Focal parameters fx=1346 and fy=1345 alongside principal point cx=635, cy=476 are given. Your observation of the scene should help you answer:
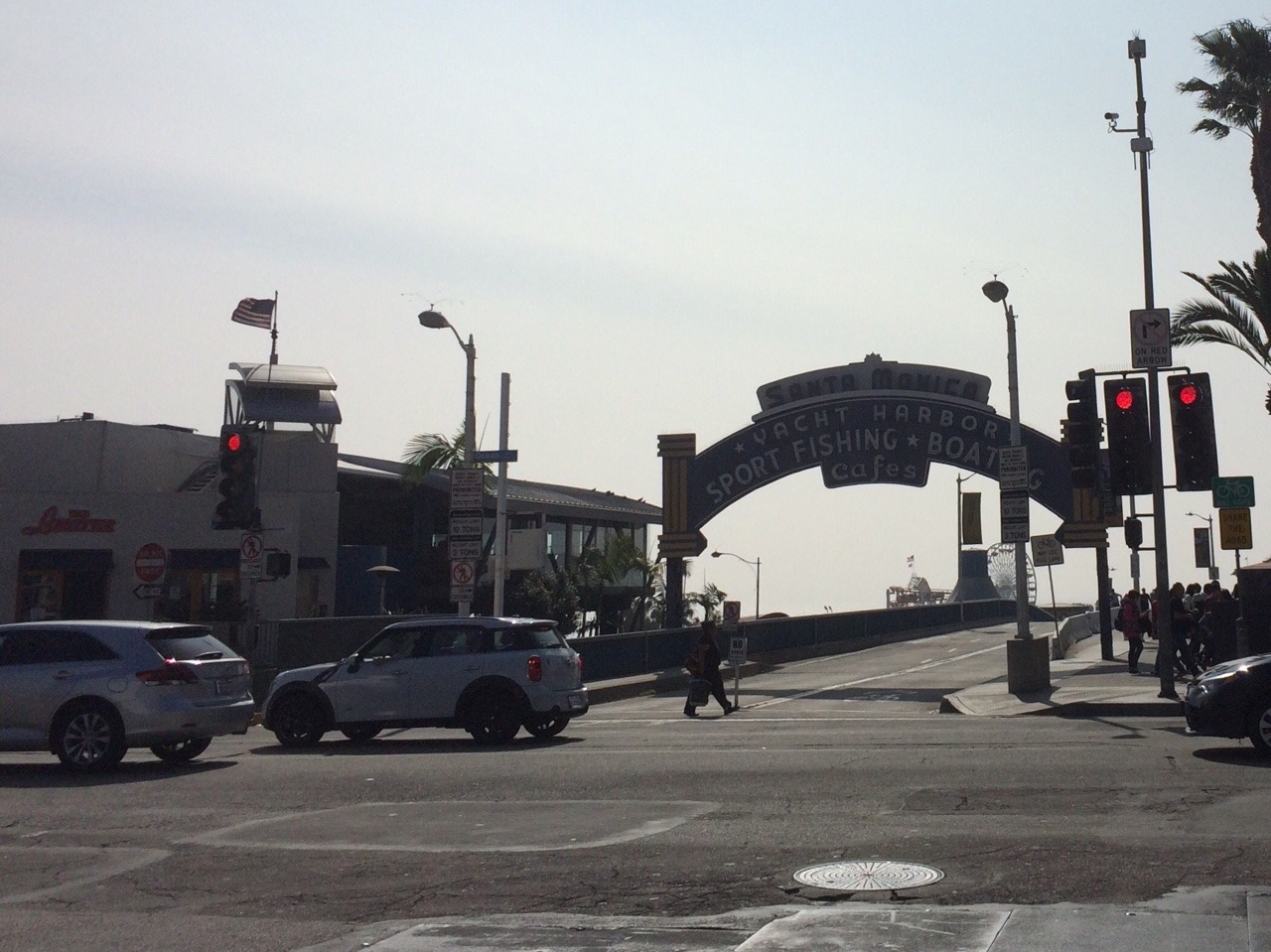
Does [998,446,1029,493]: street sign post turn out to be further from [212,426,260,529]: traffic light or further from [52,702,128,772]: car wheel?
[52,702,128,772]: car wheel

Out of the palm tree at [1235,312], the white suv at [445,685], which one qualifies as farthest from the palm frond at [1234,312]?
the white suv at [445,685]

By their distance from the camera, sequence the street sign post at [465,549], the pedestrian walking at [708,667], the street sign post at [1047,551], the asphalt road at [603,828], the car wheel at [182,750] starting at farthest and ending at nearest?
the street sign post at [1047,551]
the street sign post at [465,549]
the pedestrian walking at [708,667]
the car wheel at [182,750]
the asphalt road at [603,828]

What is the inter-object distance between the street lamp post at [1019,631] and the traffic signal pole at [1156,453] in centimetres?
237

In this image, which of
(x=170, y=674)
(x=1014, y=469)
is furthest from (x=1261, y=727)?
(x=170, y=674)

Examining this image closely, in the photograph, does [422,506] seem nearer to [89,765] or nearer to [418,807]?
[89,765]

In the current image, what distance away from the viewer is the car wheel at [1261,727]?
43.9 feet

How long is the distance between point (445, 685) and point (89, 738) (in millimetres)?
4487

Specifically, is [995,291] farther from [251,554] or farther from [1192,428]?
[251,554]

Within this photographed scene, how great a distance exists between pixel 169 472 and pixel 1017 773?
3647 centimetres

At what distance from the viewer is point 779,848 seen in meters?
9.42

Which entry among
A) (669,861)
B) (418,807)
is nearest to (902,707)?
(418,807)

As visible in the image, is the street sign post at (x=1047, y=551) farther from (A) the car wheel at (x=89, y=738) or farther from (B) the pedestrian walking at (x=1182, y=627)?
(A) the car wheel at (x=89, y=738)

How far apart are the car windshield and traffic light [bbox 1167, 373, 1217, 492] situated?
13.6m

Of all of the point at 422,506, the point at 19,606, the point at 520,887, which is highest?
the point at 422,506
